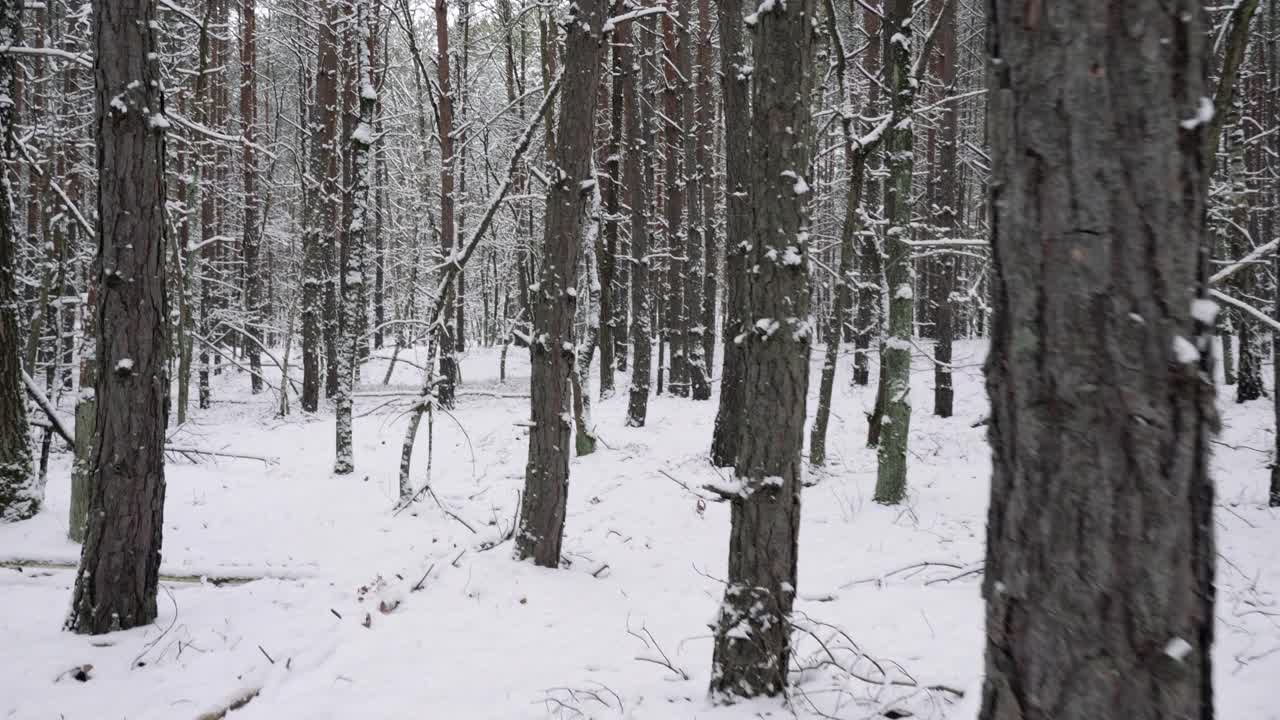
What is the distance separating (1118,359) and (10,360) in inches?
357

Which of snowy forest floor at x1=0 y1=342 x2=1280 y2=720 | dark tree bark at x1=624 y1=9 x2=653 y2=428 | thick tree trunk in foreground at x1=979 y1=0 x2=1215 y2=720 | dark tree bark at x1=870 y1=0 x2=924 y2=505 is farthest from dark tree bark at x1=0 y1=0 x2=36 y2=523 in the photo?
dark tree bark at x1=870 y1=0 x2=924 y2=505

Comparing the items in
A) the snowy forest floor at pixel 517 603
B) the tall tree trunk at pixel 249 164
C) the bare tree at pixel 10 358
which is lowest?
the snowy forest floor at pixel 517 603

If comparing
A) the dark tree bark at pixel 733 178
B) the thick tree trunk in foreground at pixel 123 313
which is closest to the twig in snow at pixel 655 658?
the thick tree trunk in foreground at pixel 123 313

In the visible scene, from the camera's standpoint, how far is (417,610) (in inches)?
205

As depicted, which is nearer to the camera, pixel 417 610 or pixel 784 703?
pixel 784 703

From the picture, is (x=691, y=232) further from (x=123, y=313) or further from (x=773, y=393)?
(x=773, y=393)

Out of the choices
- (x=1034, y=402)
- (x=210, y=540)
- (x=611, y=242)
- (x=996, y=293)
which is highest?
(x=611, y=242)

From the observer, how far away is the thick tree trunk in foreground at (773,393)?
134 inches

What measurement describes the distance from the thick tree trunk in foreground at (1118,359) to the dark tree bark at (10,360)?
879cm

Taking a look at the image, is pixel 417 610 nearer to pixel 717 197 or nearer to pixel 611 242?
pixel 611 242

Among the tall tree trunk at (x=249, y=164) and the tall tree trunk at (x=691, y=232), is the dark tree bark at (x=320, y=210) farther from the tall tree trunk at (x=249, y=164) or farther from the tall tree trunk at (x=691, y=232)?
the tall tree trunk at (x=691, y=232)

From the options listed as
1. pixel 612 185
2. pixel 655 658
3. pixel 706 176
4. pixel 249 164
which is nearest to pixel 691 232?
pixel 612 185

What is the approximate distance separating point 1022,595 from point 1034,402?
0.40 metres

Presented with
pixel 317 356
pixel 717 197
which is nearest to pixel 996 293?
pixel 317 356
